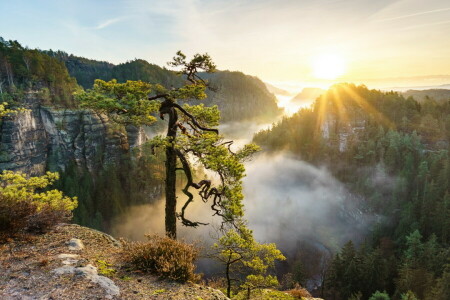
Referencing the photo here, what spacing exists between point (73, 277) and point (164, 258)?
7.67 feet

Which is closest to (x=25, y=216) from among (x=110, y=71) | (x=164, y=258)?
(x=164, y=258)

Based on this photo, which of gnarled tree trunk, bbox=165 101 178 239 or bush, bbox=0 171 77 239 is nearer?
bush, bbox=0 171 77 239

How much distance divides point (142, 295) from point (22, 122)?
88261mm

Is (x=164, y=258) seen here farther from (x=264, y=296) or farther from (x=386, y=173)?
(x=386, y=173)

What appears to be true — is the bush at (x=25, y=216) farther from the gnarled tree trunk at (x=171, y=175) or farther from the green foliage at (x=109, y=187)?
the green foliage at (x=109, y=187)

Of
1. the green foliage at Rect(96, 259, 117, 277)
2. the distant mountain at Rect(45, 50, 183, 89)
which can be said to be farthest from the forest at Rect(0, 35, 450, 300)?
the distant mountain at Rect(45, 50, 183, 89)

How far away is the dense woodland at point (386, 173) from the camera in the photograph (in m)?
63.1

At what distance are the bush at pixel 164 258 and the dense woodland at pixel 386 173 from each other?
169 feet

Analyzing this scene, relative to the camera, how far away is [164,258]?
7684 millimetres

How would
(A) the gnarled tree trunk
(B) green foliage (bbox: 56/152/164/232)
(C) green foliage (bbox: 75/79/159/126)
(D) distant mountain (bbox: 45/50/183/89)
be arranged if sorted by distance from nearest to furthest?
(C) green foliage (bbox: 75/79/159/126) < (A) the gnarled tree trunk < (B) green foliage (bbox: 56/152/164/232) < (D) distant mountain (bbox: 45/50/183/89)

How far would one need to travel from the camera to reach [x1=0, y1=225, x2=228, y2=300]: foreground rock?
6.41m

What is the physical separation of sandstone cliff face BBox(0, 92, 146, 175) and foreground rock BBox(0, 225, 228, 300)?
66551mm

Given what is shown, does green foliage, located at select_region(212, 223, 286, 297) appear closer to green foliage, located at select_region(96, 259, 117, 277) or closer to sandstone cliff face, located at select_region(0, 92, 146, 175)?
green foliage, located at select_region(96, 259, 117, 277)

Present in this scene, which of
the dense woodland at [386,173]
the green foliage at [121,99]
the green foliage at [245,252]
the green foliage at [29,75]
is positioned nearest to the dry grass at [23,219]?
the green foliage at [121,99]
